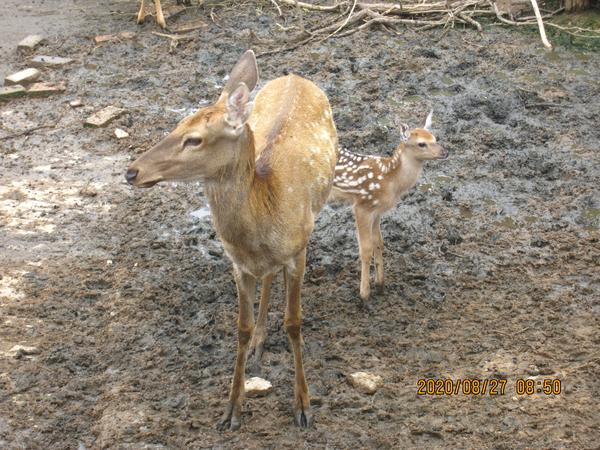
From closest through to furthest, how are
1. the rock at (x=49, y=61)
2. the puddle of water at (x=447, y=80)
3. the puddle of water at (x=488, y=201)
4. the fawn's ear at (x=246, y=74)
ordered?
the fawn's ear at (x=246, y=74) < the puddle of water at (x=488, y=201) < the puddle of water at (x=447, y=80) < the rock at (x=49, y=61)

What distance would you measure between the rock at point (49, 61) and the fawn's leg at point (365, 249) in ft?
17.8

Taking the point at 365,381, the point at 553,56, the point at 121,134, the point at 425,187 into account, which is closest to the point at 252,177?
the point at 365,381

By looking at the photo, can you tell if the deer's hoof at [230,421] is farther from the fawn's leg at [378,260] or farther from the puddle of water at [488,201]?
the puddle of water at [488,201]

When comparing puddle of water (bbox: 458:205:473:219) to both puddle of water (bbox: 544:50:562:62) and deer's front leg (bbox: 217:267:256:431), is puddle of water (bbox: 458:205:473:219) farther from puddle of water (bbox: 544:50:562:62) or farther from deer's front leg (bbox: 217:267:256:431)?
puddle of water (bbox: 544:50:562:62)

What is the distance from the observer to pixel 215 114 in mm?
4043

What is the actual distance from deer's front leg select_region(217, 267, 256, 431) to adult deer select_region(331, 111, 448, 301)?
139 cm

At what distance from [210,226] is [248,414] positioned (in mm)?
2297

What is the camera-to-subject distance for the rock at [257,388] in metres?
4.84

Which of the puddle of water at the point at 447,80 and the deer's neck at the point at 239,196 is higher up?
the deer's neck at the point at 239,196

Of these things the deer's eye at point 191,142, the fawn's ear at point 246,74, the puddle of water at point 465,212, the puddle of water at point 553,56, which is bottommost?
the puddle of water at point 465,212

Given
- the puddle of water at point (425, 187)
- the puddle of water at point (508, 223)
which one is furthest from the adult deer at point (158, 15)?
the puddle of water at point (508, 223)

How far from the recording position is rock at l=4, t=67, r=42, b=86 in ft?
30.2

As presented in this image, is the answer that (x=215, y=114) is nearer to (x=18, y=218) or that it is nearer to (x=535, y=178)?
(x=18, y=218)
